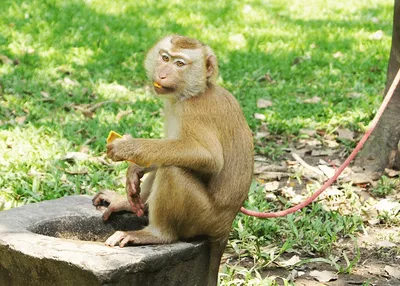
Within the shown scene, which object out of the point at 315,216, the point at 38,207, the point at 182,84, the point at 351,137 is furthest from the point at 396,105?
the point at 38,207

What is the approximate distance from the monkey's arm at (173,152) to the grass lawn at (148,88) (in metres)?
1.10

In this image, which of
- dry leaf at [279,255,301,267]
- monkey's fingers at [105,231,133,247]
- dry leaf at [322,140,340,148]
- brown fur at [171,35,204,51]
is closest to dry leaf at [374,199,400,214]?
dry leaf at [279,255,301,267]

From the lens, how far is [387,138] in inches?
271

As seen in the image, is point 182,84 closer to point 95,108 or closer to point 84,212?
point 84,212

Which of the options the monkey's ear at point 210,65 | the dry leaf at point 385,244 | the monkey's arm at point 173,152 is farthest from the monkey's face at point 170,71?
Result: the dry leaf at point 385,244

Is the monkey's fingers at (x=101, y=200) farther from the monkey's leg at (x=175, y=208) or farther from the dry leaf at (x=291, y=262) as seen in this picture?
the dry leaf at (x=291, y=262)

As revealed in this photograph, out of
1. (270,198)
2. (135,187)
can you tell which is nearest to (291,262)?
(270,198)

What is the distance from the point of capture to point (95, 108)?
26.7 ft

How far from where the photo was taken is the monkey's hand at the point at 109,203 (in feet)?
15.8

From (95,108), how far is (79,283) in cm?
463

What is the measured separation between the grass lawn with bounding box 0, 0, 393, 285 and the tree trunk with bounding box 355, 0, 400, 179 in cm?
93

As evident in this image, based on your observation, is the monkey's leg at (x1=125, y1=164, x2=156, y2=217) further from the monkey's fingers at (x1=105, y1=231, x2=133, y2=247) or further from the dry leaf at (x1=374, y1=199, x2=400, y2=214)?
the dry leaf at (x1=374, y1=199, x2=400, y2=214)

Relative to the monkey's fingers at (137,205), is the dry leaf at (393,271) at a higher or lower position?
lower

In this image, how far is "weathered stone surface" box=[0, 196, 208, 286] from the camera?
145 inches
